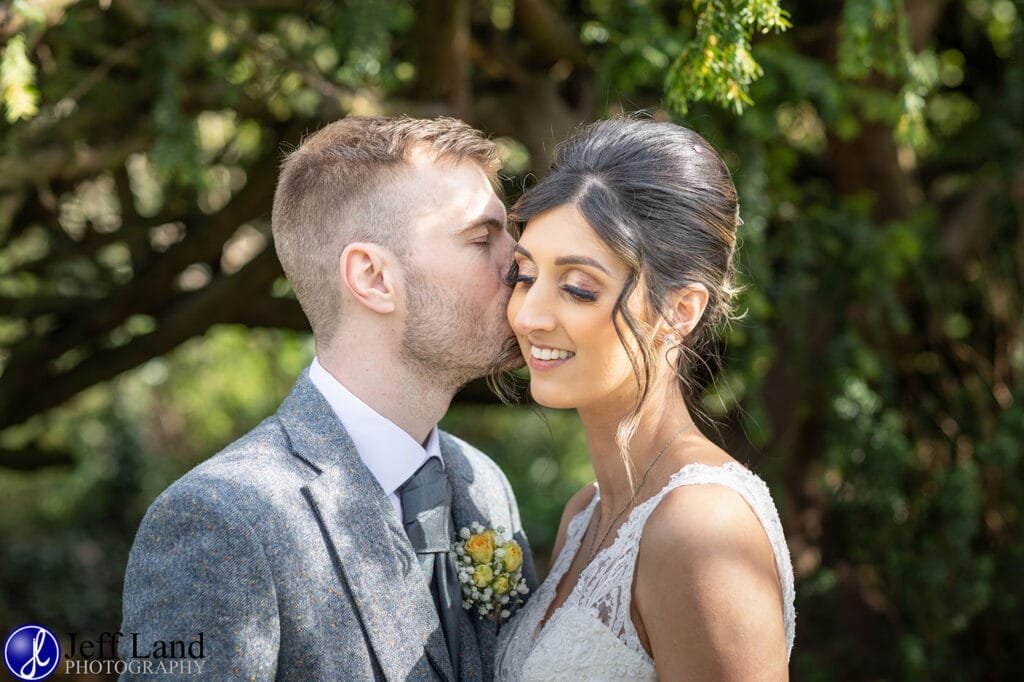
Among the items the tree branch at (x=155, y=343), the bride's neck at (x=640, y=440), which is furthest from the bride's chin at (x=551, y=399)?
the tree branch at (x=155, y=343)

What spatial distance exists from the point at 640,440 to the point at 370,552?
0.68 m

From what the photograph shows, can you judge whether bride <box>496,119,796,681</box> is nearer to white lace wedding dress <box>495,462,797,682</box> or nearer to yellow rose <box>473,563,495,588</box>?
white lace wedding dress <box>495,462,797,682</box>

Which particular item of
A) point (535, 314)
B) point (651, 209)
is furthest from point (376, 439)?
point (651, 209)

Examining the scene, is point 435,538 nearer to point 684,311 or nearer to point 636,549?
point 636,549

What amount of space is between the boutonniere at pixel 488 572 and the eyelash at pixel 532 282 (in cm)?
63

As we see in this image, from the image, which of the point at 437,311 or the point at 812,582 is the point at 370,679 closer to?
the point at 437,311

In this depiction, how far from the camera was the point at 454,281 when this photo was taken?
8.44 feet

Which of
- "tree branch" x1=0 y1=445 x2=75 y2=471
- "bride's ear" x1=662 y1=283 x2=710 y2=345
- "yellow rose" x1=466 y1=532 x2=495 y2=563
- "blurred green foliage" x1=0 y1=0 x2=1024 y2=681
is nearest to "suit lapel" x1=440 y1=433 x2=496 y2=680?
"yellow rose" x1=466 y1=532 x2=495 y2=563

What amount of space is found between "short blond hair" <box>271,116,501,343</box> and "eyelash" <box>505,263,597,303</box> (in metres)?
0.27

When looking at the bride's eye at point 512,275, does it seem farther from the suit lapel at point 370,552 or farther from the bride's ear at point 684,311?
the suit lapel at point 370,552

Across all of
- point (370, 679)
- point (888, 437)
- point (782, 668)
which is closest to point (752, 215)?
point (888, 437)

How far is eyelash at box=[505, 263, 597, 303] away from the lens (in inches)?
91.6

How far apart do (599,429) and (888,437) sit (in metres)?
2.42

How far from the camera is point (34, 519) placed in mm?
9711
